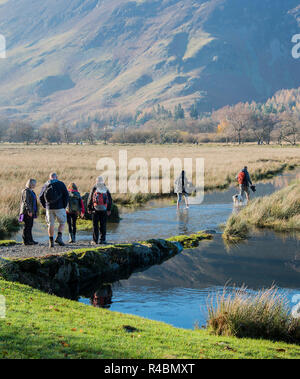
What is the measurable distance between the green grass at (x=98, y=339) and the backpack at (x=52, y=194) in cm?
480

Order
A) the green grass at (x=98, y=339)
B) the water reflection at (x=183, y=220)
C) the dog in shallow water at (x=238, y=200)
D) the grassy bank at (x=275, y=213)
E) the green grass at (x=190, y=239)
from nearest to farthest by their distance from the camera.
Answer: the green grass at (x=98, y=339), the green grass at (x=190, y=239), the water reflection at (x=183, y=220), the grassy bank at (x=275, y=213), the dog in shallow water at (x=238, y=200)

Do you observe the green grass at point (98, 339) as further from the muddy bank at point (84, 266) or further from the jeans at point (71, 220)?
the jeans at point (71, 220)

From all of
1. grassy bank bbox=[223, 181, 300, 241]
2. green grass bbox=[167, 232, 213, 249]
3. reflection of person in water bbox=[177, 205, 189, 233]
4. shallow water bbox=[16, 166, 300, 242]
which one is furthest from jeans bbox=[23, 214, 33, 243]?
grassy bank bbox=[223, 181, 300, 241]

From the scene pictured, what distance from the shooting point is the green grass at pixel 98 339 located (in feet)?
22.3

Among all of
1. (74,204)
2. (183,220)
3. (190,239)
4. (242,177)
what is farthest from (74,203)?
(242,177)

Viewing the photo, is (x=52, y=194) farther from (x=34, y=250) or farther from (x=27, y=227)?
(x=27, y=227)

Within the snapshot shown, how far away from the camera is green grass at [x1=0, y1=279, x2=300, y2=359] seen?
680 centimetres

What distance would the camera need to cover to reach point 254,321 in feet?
30.1

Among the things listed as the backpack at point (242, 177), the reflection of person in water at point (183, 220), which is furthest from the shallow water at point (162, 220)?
the backpack at point (242, 177)

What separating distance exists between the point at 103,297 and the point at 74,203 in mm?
4619

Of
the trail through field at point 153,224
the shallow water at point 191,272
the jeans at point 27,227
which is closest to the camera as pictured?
the shallow water at point 191,272

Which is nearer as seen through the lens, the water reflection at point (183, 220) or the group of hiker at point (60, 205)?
the group of hiker at point (60, 205)
